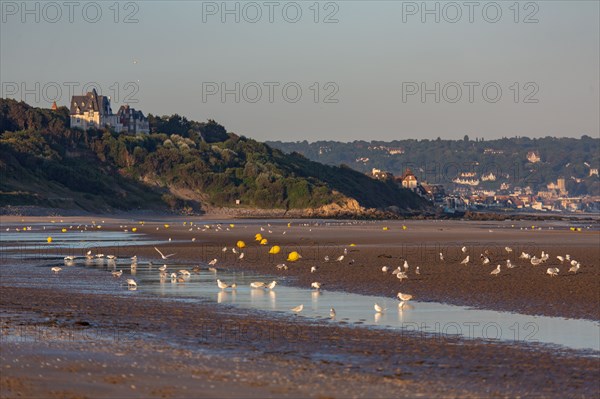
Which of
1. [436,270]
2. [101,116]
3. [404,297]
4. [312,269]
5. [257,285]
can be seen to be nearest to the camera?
[404,297]

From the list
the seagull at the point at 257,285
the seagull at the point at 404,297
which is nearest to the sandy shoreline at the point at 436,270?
the seagull at the point at 404,297

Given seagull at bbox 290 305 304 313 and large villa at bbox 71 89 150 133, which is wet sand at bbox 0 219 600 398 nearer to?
seagull at bbox 290 305 304 313

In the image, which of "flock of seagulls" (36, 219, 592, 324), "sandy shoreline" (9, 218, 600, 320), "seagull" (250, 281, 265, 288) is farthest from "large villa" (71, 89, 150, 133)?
"seagull" (250, 281, 265, 288)

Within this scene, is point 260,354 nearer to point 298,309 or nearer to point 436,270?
point 298,309

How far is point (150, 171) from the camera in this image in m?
135

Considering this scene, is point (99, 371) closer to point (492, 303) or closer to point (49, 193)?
point (492, 303)

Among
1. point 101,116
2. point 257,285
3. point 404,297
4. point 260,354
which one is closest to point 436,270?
point 257,285

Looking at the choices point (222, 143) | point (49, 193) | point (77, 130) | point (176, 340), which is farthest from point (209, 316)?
point (222, 143)

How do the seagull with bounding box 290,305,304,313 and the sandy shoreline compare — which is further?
the sandy shoreline

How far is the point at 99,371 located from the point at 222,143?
486 ft

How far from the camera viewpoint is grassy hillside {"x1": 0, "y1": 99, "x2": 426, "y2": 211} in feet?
369

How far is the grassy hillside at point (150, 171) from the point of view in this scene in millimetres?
112562

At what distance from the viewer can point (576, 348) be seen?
16.2m

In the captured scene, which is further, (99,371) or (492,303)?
(492,303)
